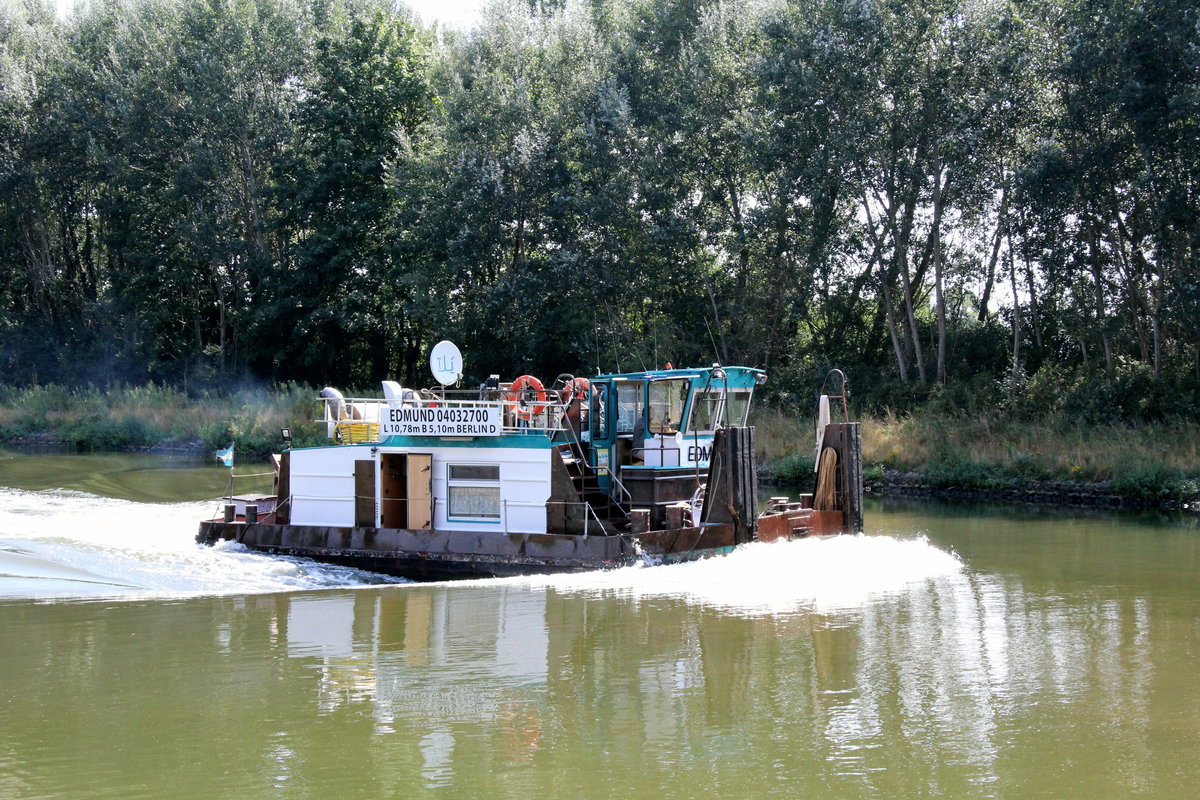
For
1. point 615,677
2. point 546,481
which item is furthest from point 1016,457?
point 615,677

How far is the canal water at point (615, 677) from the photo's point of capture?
9445 mm

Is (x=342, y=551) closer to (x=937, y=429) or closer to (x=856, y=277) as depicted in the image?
(x=937, y=429)

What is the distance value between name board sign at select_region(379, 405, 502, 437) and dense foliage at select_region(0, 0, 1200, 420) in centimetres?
1964

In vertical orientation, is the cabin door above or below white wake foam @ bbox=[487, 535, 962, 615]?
above

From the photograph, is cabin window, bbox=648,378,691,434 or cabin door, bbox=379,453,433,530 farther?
cabin door, bbox=379,453,433,530

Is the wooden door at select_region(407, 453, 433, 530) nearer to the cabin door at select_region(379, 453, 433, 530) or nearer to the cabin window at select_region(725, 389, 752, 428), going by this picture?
the cabin door at select_region(379, 453, 433, 530)

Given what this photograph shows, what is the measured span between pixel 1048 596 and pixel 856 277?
24.9 metres

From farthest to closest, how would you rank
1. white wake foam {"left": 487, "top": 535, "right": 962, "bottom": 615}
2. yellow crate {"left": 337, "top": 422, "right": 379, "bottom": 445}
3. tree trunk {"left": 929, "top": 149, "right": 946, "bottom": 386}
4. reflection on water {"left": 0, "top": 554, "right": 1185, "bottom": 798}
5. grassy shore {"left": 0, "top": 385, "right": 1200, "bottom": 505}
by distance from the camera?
tree trunk {"left": 929, "top": 149, "right": 946, "bottom": 386} → grassy shore {"left": 0, "top": 385, "right": 1200, "bottom": 505} → yellow crate {"left": 337, "top": 422, "right": 379, "bottom": 445} → white wake foam {"left": 487, "top": 535, "right": 962, "bottom": 615} → reflection on water {"left": 0, "top": 554, "right": 1185, "bottom": 798}

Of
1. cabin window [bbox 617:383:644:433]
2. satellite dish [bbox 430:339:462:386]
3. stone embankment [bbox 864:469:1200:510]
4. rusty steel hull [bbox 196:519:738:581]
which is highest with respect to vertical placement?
satellite dish [bbox 430:339:462:386]

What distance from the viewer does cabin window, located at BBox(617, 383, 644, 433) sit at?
1964 cm

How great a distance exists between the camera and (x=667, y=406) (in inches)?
771

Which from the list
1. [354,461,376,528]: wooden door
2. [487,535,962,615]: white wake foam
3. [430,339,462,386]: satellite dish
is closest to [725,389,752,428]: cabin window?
[487,535,962,615]: white wake foam

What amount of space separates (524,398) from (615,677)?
26.7 ft

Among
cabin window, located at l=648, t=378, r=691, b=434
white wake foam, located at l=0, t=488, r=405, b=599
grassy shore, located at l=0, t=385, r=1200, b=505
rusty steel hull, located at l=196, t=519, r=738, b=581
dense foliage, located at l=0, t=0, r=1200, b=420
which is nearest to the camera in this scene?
white wake foam, located at l=0, t=488, r=405, b=599
